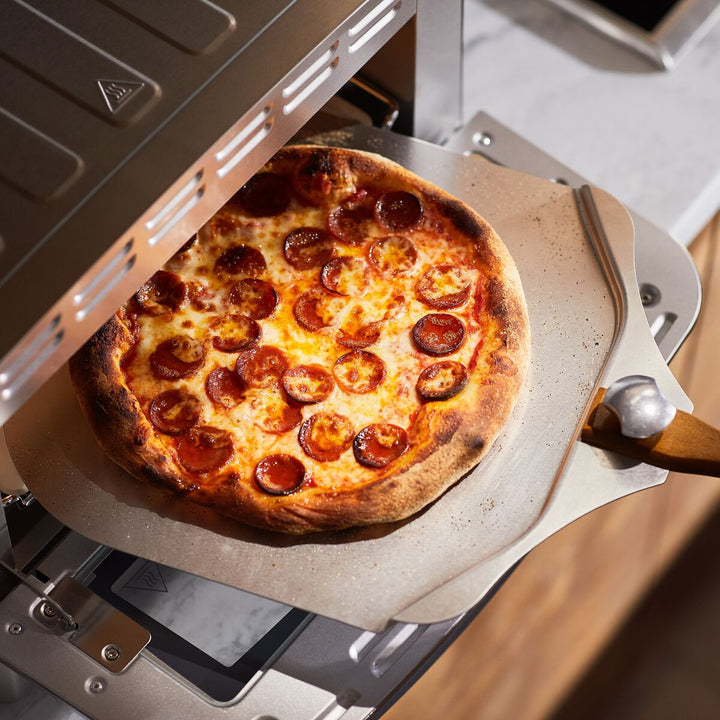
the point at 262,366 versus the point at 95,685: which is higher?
the point at 262,366

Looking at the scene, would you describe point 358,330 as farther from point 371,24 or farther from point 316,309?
point 371,24

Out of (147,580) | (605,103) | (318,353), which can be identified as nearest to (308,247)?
(318,353)

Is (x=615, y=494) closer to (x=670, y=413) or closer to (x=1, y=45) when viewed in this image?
(x=670, y=413)

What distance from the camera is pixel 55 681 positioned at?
1.22m

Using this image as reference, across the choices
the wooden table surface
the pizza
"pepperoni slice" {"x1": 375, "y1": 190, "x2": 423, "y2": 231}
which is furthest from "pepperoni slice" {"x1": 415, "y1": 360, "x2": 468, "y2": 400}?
the wooden table surface

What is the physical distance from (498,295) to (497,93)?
80cm

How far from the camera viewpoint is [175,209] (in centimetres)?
106

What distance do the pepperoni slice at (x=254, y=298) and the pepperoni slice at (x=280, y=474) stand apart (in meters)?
0.23

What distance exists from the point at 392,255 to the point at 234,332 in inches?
10.6

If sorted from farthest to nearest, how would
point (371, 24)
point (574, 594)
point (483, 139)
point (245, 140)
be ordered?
point (574, 594)
point (483, 139)
point (371, 24)
point (245, 140)

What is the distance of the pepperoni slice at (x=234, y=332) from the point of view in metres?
1.38

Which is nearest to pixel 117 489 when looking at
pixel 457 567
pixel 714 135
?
pixel 457 567

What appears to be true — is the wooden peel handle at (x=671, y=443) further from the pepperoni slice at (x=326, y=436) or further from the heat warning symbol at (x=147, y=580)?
the heat warning symbol at (x=147, y=580)

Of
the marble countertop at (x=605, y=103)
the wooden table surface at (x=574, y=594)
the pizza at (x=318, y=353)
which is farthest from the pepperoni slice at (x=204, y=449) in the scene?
the marble countertop at (x=605, y=103)
